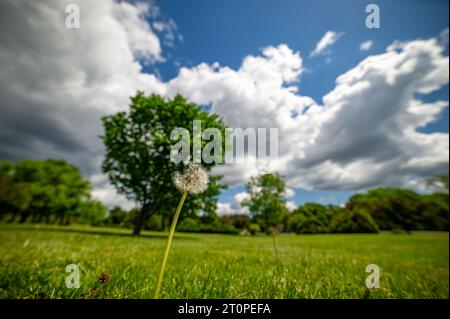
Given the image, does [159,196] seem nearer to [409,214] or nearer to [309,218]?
[309,218]

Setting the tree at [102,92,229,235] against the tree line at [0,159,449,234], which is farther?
the tree line at [0,159,449,234]

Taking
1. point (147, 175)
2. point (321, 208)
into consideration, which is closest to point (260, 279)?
point (147, 175)

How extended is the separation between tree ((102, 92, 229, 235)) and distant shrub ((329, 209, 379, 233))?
50.5m

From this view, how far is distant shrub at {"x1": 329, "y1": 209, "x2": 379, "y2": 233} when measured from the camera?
55.0 m

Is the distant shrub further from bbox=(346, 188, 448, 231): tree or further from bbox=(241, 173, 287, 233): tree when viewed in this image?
bbox=(241, 173, 287, 233): tree

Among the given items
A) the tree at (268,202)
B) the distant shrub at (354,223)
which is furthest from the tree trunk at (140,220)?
the distant shrub at (354,223)

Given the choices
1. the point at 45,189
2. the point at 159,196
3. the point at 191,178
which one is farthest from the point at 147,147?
the point at 45,189

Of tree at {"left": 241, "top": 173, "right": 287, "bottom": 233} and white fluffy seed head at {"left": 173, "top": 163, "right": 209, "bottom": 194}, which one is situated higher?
tree at {"left": 241, "top": 173, "right": 287, "bottom": 233}

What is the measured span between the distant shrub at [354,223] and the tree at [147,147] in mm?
50472

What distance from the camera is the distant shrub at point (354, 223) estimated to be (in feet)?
181

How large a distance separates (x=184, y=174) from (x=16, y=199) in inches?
2060

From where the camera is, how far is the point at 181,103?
16938 millimetres

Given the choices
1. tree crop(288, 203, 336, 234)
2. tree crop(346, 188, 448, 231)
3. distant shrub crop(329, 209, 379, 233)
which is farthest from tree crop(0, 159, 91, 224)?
tree crop(346, 188, 448, 231)

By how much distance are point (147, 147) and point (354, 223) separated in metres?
58.4
